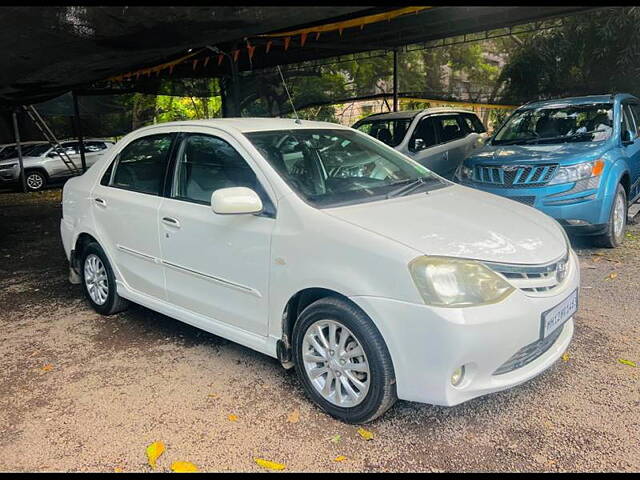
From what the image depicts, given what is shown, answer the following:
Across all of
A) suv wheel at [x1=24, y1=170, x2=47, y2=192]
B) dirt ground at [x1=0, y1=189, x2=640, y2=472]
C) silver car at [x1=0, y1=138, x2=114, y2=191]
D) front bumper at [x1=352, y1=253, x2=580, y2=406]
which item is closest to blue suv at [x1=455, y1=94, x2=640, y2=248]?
dirt ground at [x1=0, y1=189, x2=640, y2=472]

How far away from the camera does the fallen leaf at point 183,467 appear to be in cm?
247

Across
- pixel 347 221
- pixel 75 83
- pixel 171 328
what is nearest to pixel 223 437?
pixel 347 221

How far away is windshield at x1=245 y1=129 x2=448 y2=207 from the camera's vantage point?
3145 mm

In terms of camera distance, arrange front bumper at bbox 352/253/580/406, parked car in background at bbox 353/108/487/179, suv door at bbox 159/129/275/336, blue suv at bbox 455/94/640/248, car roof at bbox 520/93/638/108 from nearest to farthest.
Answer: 1. front bumper at bbox 352/253/580/406
2. suv door at bbox 159/129/275/336
3. blue suv at bbox 455/94/640/248
4. car roof at bbox 520/93/638/108
5. parked car in background at bbox 353/108/487/179

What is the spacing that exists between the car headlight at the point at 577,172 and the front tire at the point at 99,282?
459 centimetres

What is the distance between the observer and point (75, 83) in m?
7.00

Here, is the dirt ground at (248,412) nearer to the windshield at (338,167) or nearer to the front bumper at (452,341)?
the front bumper at (452,341)

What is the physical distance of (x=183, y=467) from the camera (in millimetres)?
2486

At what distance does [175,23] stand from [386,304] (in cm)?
320

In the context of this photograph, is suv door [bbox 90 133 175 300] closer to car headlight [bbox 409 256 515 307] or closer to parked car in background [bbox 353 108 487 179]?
car headlight [bbox 409 256 515 307]

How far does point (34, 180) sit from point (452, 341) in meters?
15.8

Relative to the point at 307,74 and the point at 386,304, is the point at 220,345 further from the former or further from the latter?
the point at 307,74

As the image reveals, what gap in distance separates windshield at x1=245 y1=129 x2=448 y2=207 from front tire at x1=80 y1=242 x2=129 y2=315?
190 cm

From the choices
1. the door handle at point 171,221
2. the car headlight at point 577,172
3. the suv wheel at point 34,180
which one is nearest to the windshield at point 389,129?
the car headlight at point 577,172
